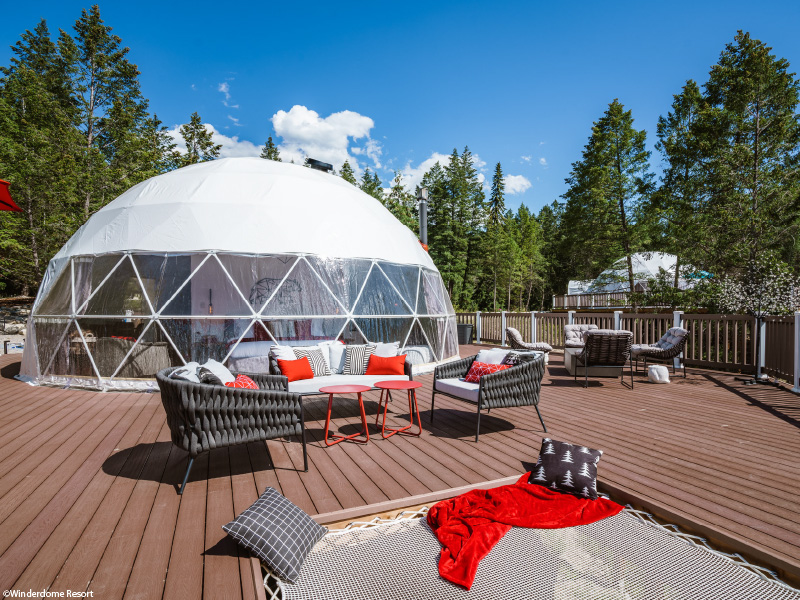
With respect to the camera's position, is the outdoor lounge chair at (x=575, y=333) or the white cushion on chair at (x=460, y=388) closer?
the white cushion on chair at (x=460, y=388)

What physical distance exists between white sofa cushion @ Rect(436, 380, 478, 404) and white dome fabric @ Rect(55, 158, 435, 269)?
11.3ft

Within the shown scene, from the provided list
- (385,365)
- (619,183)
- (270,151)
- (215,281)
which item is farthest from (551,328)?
(270,151)

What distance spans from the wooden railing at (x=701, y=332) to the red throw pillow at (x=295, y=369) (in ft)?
24.4

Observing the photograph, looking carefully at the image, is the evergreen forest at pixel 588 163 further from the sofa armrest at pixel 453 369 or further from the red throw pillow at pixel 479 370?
the sofa armrest at pixel 453 369

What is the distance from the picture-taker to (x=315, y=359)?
5.69 metres

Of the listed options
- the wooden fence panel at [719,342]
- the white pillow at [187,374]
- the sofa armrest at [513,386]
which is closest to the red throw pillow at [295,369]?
the white pillow at [187,374]

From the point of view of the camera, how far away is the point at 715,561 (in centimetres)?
205

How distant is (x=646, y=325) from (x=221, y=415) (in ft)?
32.7

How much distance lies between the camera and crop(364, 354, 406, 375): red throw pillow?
5.55 m

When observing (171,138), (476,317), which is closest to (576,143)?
(476,317)

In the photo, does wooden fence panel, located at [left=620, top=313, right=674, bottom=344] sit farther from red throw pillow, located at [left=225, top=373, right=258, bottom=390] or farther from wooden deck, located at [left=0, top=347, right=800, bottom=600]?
red throw pillow, located at [left=225, top=373, right=258, bottom=390]

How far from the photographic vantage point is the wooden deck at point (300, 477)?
6.63 feet

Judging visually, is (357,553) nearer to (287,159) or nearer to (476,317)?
(476,317)

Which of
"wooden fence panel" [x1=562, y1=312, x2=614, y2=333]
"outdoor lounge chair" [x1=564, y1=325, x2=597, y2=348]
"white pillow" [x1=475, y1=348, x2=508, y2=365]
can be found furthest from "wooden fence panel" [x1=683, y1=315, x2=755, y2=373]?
"white pillow" [x1=475, y1=348, x2=508, y2=365]
